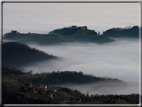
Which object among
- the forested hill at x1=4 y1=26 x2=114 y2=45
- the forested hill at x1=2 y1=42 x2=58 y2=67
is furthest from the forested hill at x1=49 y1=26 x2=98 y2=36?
the forested hill at x1=2 y1=42 x2=58 y2=67

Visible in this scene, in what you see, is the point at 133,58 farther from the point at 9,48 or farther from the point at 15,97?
the point at 15,97

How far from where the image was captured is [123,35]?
68688 millimetres

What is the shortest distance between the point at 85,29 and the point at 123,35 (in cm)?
1253

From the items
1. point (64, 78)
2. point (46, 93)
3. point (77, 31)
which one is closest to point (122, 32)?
point (77, 31)

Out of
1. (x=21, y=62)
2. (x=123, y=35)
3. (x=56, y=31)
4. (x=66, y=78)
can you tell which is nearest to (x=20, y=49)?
(x=21, y=62)

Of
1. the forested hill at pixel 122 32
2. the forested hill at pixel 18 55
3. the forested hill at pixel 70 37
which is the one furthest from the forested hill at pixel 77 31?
the forested hill at pixel 18 55

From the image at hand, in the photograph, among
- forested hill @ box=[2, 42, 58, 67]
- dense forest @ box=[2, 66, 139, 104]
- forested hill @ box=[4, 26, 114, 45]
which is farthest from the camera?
forested hill @ box=[4, 26, 114, 45]

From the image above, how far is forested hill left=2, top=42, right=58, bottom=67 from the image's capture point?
129 ft

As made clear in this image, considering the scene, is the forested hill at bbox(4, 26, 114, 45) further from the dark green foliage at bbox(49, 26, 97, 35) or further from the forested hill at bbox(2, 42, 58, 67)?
the forested hill at bbox(2, 42, 58, 67)

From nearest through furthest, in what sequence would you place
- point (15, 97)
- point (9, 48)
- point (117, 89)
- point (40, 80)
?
point (15, 97) → point (40, 80) → point (117, 89) → point (9, 48)

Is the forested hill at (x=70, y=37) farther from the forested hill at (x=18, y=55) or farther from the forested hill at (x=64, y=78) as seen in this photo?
the forested hill at (x=64, y=78)

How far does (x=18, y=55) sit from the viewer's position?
139 feet

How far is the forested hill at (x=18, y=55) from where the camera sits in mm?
39438

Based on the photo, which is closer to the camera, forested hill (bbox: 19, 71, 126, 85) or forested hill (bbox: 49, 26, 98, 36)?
forested hill (bbox: 19, 71, 126, 85)
